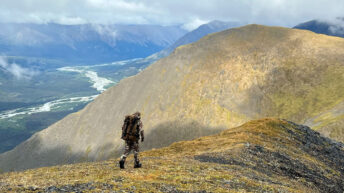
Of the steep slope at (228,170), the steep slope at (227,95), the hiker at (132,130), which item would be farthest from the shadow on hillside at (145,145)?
the hiker at (132,130)

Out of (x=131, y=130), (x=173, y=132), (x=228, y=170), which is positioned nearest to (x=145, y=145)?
(x=173, y=132)

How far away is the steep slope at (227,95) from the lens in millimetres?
154875

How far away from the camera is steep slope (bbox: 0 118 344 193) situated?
19.3 meters

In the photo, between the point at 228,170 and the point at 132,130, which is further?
the point at 228,170

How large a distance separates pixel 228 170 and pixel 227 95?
14741 centimetres

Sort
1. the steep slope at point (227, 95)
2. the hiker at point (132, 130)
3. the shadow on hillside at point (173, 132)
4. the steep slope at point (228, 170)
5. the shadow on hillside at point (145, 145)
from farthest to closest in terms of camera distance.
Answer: the shadow on hillside at point (145, 145) → the steep slope at point (227, 95) → the shadow on hillside at point (173, 132) → the hiker at point (132, 130) → the steep slope at point (228, 170)

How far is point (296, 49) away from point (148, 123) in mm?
106522

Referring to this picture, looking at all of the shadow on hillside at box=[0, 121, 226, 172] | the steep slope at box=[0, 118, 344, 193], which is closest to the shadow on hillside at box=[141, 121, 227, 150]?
the shadow on hillside at box=[0, 121, 226, 172]

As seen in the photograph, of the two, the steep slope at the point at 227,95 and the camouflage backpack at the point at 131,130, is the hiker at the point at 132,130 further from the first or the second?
the steep slope at the point at 227,95

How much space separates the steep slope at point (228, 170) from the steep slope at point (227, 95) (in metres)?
101

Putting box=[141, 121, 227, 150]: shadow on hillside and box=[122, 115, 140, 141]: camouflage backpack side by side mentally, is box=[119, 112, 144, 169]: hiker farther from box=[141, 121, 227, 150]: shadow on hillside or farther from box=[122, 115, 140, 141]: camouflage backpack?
box=[141, 121, 227, 150]: shadow on hillside

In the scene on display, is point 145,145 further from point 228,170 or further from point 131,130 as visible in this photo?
point 131,130

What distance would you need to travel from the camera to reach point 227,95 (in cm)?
17200

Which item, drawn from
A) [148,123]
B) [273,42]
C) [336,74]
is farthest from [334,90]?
[148,123]
